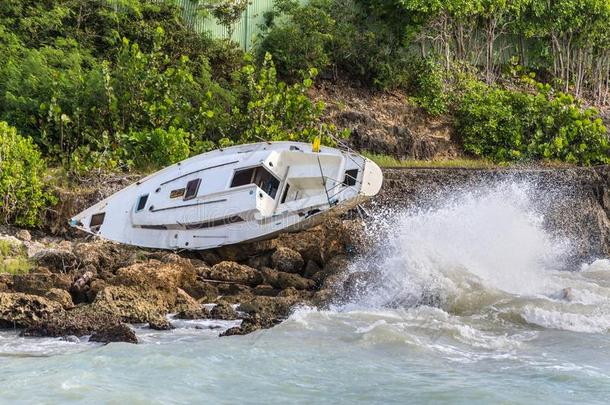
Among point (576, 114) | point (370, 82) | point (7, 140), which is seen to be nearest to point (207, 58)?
point (370, 82)

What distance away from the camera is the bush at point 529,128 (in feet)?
94.6

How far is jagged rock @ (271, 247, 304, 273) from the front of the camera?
19391 mm

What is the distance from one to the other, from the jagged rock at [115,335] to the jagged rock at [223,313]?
2.18 metres

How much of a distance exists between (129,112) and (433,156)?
30.4 ft

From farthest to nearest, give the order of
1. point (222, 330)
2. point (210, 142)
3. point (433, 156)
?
point (433, 156) → point (210, 142) → point (222, 330)

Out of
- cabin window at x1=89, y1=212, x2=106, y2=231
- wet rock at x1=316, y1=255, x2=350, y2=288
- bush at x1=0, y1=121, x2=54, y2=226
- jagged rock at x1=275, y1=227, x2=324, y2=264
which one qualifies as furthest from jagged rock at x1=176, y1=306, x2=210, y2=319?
bush at x1=0, y1=121, x2=54, y2=226

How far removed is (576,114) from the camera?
2902cm

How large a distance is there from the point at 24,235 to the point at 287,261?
5.51 m

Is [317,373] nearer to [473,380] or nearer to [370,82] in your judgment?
[473,380]

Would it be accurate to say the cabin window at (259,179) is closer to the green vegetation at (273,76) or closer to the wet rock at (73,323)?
the green vegetation at (273,76)

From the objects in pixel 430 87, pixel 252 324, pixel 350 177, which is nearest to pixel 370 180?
pixel 350 177

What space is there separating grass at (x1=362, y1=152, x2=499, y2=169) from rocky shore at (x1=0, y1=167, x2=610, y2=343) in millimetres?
1463

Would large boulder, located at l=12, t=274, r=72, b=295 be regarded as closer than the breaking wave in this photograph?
No

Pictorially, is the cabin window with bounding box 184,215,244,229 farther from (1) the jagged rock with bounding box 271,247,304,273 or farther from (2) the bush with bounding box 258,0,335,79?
(2) the bush with bounding box 258,0,335,79
